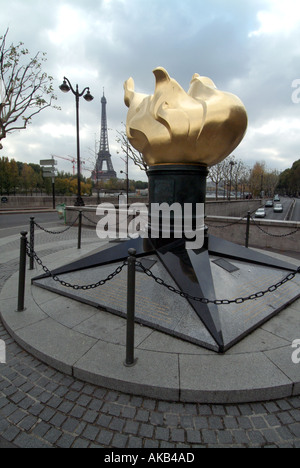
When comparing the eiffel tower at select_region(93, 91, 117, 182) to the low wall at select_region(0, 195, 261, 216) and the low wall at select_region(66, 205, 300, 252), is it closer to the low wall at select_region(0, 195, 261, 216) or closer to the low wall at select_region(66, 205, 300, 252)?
the low wall at select_region(0, 195, 261, 216)

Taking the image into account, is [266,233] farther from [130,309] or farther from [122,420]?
[122,420]

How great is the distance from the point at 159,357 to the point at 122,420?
771mm

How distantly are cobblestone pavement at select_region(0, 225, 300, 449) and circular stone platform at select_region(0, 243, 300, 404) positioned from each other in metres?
0.10

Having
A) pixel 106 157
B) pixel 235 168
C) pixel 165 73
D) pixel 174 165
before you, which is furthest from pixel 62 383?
pixel 106 157

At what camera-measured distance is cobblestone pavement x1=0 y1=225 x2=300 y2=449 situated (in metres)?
2.09

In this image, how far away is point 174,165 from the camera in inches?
194

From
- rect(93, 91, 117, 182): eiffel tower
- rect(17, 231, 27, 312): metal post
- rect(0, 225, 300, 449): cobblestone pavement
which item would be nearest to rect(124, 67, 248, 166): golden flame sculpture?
rect(17, 231, 27, 312): metal post

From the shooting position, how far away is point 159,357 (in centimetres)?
291

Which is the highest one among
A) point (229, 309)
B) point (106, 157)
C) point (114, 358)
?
point (106, 157)

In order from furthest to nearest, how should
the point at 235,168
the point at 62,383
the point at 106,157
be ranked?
1. the point at 106,157
2. the point at 235,168
3. the point at 62,383

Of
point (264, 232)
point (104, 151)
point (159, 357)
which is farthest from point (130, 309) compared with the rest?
point (104, 151)

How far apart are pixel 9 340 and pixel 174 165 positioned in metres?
4.06

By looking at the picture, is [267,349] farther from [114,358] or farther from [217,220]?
[217,220]

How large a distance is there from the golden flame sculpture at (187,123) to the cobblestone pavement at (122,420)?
404 cm
